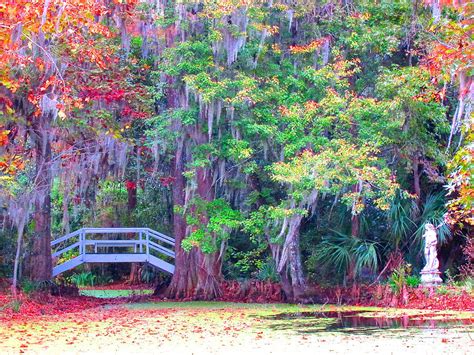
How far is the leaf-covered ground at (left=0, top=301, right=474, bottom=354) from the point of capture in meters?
9.66

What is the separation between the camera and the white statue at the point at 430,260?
1576cm

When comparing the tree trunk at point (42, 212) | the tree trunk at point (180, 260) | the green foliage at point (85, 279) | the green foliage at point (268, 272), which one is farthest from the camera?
the green foliage at point (85, 279)

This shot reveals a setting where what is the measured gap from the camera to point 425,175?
58.4 ft

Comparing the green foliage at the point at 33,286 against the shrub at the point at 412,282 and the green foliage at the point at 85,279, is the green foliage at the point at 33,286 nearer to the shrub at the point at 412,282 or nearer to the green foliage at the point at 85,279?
the green foliage at the point at 85,279

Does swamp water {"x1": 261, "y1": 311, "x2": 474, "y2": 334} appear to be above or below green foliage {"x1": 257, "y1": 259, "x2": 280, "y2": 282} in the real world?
below

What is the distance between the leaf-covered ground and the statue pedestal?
1.69 metres

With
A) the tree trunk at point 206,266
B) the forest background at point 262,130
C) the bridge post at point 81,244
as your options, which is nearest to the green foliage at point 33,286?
the forest background at point 262,130

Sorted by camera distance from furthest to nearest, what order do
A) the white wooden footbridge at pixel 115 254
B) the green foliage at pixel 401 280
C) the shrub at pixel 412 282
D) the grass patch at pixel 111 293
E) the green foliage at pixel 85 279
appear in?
the green foliage at pixel 85 279
the grass patch at pixel 111 293
the white wooden footbridge at pixel 115 254
the shrub at pixel 412 282
the green foliage at pixel 401 280

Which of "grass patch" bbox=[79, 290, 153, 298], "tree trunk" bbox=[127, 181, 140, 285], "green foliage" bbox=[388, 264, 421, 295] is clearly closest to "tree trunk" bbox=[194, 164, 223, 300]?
"grass patch" bbox=[79, 290, 153, 298]

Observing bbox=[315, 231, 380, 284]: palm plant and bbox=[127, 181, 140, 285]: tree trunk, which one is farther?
bbox=[127, 181, 140, 285]: tree trunk

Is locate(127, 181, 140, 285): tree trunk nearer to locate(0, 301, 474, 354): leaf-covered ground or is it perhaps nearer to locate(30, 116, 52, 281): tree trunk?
locate(30, 116, 52, 281): tree trunk

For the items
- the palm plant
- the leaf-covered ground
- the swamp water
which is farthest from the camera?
the palm plant

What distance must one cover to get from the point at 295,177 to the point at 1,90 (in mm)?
5559

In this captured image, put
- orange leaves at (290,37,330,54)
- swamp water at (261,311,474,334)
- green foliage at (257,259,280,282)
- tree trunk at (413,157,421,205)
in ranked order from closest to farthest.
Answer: swamp water at (261,311,474,334) → orange leaves at (290,37,330,54) → tree trunk at (413,157,421,205) → green foliage at (257,259,280,282)
